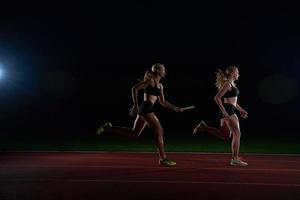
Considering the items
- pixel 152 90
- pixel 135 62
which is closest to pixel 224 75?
pixel 152 90

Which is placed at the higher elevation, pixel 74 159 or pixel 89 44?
pixel 89 44

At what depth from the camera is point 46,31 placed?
35250 millimetres

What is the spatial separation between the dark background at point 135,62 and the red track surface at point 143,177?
1022cm

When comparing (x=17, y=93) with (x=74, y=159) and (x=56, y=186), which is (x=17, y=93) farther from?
(x=56, y=186)

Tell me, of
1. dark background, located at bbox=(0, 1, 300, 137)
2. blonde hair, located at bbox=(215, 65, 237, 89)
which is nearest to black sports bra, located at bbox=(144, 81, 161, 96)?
blonde hair, located at bbox=(215, 65, 237, 89)

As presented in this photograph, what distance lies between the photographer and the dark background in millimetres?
25609

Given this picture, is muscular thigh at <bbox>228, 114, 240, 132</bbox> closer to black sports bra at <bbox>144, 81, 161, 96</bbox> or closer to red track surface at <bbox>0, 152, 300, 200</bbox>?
Answer: red track surface at <bbox>0, 152, 300, 200</bbox>

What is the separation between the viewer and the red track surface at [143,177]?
7.62 m

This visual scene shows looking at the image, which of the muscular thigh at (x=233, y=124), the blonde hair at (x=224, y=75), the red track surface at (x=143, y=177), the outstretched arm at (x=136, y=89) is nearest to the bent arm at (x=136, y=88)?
the outstretched arm at (x=136, y=89)

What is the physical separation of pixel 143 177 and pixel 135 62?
23.8 metres

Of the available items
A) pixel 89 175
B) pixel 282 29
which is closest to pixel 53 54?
pixel 282 29

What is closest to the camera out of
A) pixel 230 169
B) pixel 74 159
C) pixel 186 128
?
pixel 230 169

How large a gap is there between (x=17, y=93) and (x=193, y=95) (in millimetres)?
9784

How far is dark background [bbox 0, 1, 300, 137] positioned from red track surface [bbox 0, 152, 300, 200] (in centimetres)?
1022
